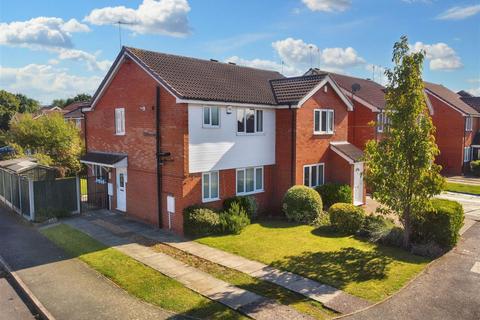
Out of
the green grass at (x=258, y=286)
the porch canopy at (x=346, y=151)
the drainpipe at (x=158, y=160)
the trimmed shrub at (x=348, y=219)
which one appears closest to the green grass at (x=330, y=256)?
the trimmed shrub at (x=348, y=219)

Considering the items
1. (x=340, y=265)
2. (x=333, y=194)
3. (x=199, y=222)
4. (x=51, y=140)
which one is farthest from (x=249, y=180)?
(x=51, y=140)

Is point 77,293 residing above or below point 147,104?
below

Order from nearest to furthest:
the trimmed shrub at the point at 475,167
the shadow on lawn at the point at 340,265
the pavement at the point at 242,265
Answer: the pavement at the point at 242,265 < the shadow on lawn at the point at 340,265 < the trimmed shrub at the point at 475,167

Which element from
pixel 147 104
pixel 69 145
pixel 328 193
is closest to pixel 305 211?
pixel 328 193

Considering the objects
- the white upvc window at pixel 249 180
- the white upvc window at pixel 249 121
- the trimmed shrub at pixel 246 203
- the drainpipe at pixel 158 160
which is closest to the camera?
the drainpipe at pixel 158 160

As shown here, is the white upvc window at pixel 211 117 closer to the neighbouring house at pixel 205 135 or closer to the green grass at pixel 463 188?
the neighbouring house at pixel 205 135

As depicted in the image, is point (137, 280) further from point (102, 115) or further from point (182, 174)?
point (102, 115)

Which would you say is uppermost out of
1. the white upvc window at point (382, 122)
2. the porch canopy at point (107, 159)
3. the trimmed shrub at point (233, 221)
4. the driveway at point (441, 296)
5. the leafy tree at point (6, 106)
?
the leafy tree at point (6, 106)
